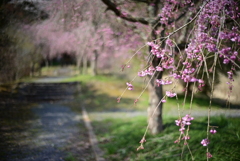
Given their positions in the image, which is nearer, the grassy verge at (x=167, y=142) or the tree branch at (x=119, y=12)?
the grassy verge at (x=167, y=142)

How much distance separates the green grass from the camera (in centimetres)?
413

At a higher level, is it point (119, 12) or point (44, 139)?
point (119, 12)

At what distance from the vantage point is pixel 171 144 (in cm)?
491

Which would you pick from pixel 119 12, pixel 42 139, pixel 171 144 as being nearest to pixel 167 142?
pixel 171 144

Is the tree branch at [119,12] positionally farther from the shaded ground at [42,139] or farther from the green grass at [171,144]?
the shaded ground at [42,139]

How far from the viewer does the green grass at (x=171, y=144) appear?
13.5 ft

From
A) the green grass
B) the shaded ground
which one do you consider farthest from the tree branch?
the shaded ground

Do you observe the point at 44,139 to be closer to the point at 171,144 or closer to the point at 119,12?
the point at 171,144

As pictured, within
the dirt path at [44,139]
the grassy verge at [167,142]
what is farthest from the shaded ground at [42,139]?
the grassy verge at [167,142]

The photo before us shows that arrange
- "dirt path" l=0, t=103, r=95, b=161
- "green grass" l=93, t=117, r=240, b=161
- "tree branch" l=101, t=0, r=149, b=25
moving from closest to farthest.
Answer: "green grass" l=93, t=117, r=240, b=161 < "tree branch" l=101, t=0, r=149, b=25 < "dirt path" l=0, t=103, r=95, b=161

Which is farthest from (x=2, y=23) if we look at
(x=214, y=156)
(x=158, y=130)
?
(x=214, y=156)

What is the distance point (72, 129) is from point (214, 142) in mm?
4598

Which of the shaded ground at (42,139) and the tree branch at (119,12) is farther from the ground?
the tree branch at (119,12)

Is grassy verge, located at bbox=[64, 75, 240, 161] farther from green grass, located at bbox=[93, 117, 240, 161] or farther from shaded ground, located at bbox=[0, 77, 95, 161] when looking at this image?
shaded ground, located at bbox=[0, 77, 95, 161]
